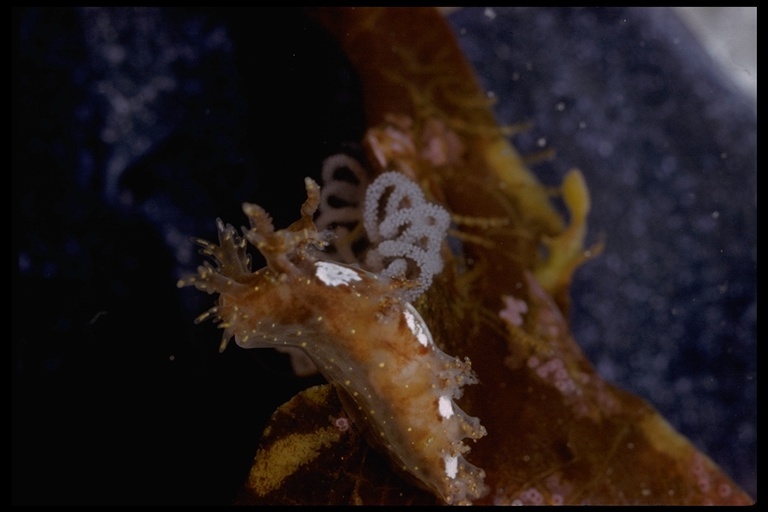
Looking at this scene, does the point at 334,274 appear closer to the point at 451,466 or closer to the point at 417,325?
the point at 417,325

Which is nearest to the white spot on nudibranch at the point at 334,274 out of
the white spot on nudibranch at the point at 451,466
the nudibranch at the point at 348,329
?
the nudibranch at the point at 348,329

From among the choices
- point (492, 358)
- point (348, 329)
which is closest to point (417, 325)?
point (348, 329)

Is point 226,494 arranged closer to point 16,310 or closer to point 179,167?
point 16,310

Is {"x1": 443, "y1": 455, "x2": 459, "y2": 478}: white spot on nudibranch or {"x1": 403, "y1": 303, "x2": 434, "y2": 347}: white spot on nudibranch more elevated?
{"x1": 403, "y1": 303, "x2": 434, "y2": 347}: white spot on nudibranch

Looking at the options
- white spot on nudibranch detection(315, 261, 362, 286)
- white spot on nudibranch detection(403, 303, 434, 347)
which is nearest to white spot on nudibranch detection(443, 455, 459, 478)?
white spot on nudibranch detection(403, 303, 434, 347)

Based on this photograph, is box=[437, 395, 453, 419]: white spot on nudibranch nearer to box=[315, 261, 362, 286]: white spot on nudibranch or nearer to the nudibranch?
the nudibranch

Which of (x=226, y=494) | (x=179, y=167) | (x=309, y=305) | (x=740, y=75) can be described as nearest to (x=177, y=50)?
(x=179, y=167)
